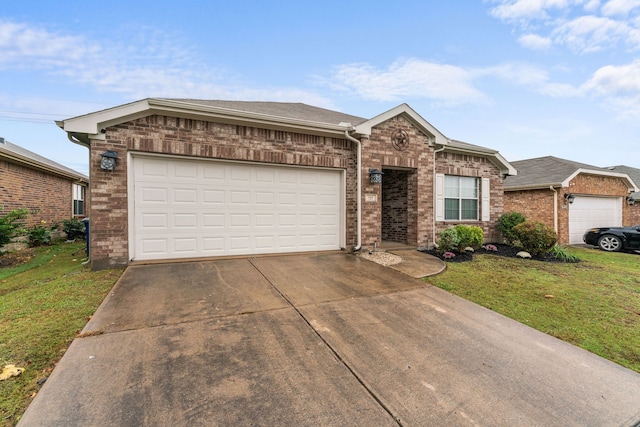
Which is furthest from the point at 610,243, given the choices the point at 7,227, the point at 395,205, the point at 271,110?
the point at 7,227

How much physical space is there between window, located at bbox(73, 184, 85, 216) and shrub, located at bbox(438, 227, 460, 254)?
17016 mm

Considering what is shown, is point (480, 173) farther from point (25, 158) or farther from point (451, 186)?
point (25, 158)

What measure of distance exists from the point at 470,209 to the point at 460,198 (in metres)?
0.66

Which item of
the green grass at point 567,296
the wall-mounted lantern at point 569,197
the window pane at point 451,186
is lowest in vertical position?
the green grass at point 567,296

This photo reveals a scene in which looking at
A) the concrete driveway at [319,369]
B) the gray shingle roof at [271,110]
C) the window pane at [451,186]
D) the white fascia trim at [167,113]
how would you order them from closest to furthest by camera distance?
the concrete driveway at [319,369] < the white fascia trim at [167,113] < the gray shingle roof at [271,110] < the window pane at [451,186]

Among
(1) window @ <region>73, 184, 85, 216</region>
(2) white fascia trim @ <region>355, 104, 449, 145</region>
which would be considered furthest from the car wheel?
(1) window @ <region>73, 184, 85, 216</region>

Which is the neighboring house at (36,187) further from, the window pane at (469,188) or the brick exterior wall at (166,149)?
the window pane at (469,188)

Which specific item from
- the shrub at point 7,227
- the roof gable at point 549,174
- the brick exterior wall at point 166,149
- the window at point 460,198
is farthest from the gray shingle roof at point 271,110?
the roof gable at point 549,174

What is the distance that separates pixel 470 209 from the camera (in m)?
9.60

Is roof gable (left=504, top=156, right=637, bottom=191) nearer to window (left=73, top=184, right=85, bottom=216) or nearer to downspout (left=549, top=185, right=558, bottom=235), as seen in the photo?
downspout (left=549, top=185, right=558, bottom=235)

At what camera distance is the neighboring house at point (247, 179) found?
18.3 ft

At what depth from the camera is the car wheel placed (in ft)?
33.0

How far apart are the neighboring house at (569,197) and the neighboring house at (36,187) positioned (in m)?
19.7

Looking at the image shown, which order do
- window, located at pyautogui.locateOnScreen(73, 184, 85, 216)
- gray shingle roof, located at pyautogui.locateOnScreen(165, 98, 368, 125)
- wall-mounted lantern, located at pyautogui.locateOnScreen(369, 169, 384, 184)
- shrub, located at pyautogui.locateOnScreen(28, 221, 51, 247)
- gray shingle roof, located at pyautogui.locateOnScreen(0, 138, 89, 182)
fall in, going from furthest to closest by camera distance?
1. window, located at pyautogui.locateOnScreen(73, 184, 85, 216)
2. shrub, located at pyautogui.locateOnScreen(28, 221, 51, 247)
3. gray shingle roof, located at pyautogui.locateOnScreen(0, 138, 89, 182)
4. wall-mounted lantern, located at pyautogui.locateOnScreen(369, 169, 384, 184)
5. gray shingle roof, located at pyautogui.locateOnScreen(165, 98, 368, 125)
